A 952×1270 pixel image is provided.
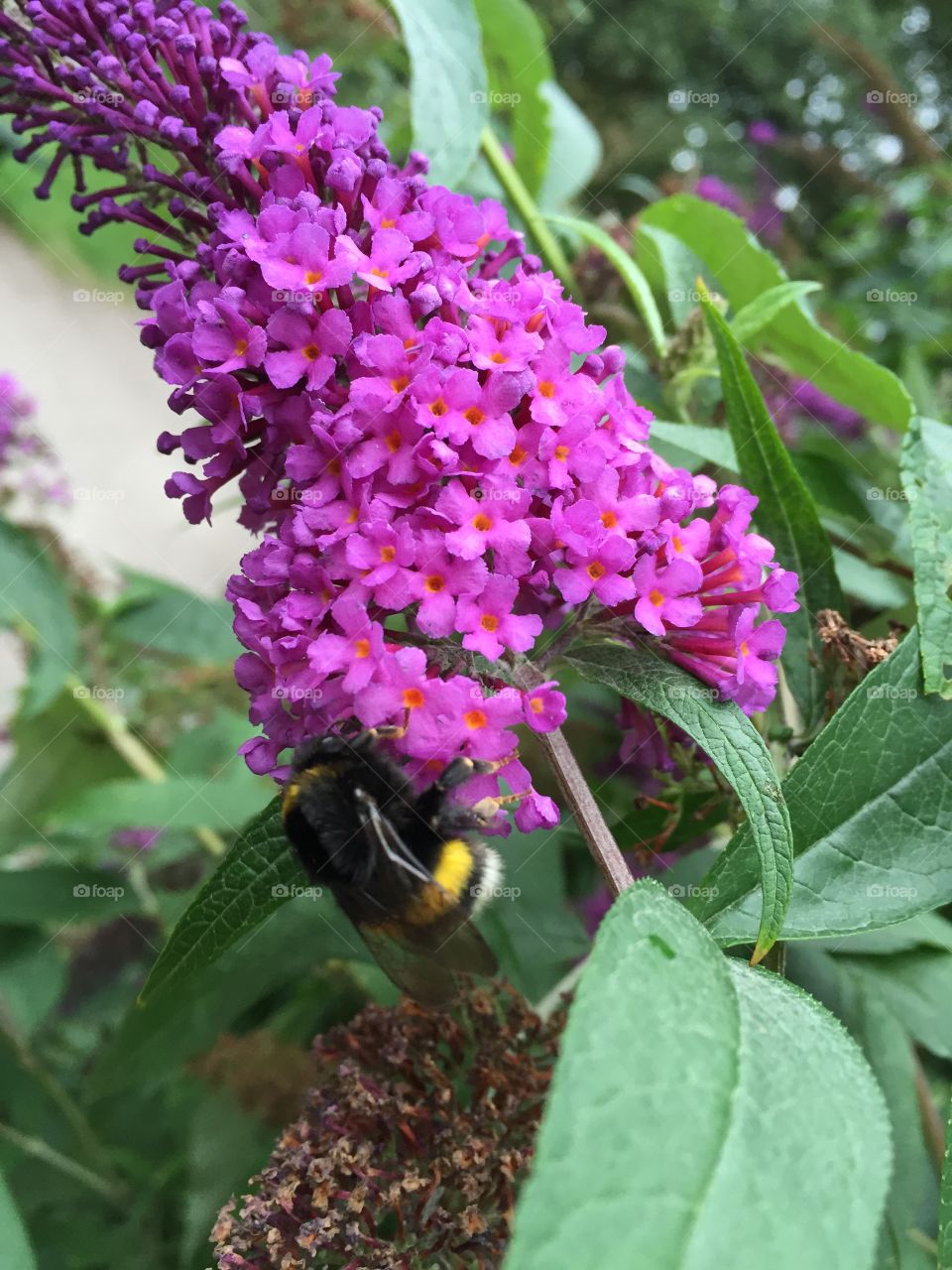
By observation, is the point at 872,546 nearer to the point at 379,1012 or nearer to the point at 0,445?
the point at 379,1012

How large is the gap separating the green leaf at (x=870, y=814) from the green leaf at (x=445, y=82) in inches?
26.5

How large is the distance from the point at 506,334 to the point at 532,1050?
2.21 ft

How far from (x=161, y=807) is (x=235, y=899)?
2.13 feet

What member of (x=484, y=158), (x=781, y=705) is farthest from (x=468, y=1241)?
(x=484, y=158)

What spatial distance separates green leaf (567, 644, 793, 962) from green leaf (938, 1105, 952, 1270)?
0.18 meters

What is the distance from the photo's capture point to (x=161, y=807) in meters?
A: 1.42

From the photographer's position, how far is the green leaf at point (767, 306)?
105cm

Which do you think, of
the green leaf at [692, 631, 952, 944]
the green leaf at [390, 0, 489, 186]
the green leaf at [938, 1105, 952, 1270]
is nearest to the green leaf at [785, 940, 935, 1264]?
the green leaf at [692, 631, 952, 944]
